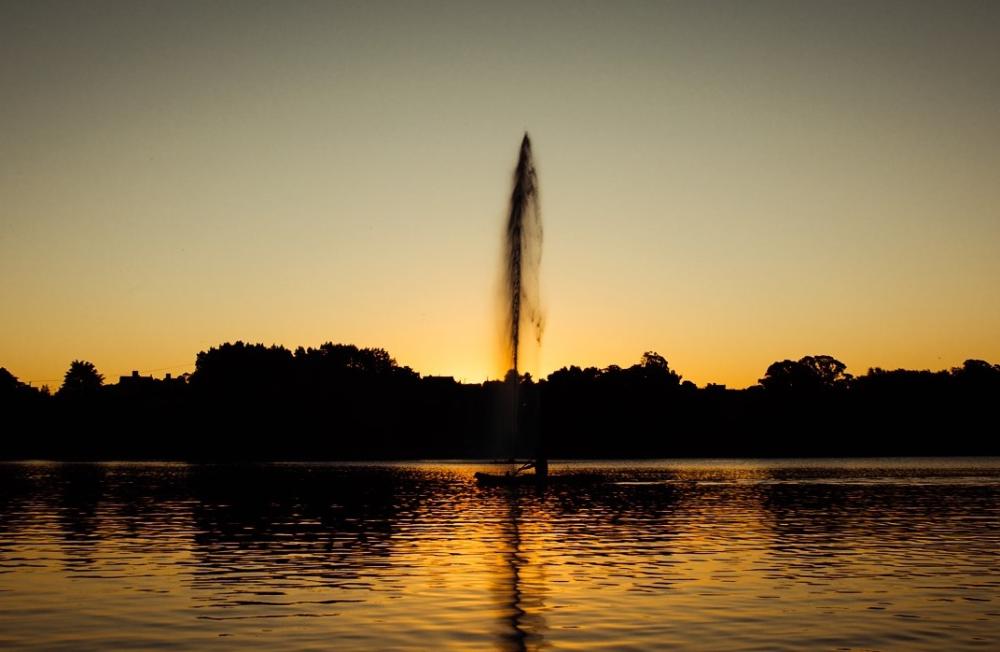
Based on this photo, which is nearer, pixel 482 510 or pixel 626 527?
pixel 626 527

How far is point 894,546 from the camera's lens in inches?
1599

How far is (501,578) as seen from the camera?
1253 inches

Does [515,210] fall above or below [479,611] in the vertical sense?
above

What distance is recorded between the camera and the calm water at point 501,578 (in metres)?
23.0

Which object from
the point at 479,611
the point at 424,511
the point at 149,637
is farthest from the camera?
the point at 424,511

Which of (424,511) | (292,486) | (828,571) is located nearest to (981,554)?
(828,571)

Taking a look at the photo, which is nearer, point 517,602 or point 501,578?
point 517,602

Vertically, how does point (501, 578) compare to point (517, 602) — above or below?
above

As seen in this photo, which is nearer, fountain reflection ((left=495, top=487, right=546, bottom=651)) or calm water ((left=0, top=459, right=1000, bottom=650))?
fountain reflection ((left=495, top=487, right=546, bottom=651))

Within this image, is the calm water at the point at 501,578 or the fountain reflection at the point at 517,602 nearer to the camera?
the fountain reflection at the point at 517,602

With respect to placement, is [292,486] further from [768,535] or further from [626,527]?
[768,535]

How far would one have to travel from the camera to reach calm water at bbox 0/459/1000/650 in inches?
907

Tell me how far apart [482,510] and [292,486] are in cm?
3701

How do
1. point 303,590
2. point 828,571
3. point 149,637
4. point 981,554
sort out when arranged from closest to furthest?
1. point 149,637
2. point 303,590
3. point 828,571
4. point 981,554
